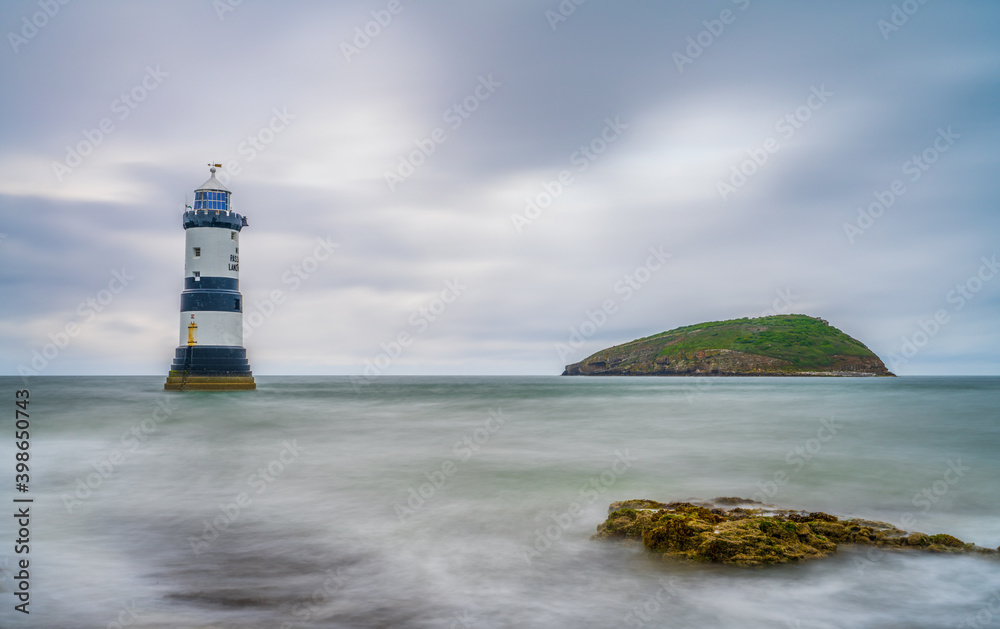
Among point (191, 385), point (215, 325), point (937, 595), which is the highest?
point (215, 325)

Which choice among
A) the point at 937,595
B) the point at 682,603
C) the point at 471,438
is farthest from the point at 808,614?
the point at 471,438

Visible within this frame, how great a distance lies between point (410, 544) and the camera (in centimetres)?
1002

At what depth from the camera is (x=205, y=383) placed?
136ft

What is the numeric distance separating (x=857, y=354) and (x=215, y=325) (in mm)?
154989

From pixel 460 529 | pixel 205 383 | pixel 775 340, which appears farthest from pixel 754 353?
pixel 460 529

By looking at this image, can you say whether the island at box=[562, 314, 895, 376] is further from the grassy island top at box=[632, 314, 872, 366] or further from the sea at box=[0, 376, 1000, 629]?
the sea at box=[0, 376, 1000, 629]

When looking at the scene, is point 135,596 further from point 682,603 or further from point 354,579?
point 682,603

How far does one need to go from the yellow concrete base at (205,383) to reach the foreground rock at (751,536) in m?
37.0

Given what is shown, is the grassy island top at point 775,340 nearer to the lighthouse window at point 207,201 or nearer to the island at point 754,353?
the island at point 754,353

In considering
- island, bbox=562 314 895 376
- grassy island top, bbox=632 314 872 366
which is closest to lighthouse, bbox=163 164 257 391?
island, bbox=562 314 895 376

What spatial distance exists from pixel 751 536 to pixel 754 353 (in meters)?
156

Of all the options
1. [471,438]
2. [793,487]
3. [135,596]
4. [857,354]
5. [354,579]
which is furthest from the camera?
[857,354]

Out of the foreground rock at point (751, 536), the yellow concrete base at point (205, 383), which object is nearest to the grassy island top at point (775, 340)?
the yellow concrete base at point (205, 383)

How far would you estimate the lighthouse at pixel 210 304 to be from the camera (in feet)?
135
